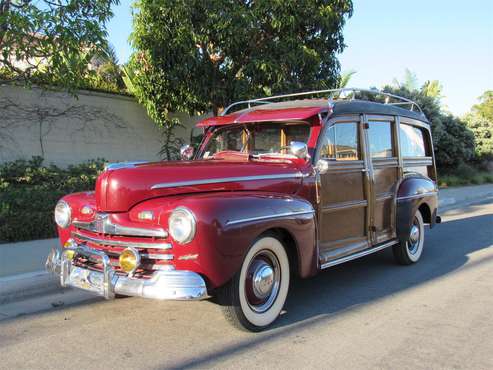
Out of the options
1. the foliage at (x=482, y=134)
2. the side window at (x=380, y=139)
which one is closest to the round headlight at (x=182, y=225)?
the side window at (x=380, y=139)

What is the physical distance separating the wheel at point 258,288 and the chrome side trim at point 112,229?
27.2 inches

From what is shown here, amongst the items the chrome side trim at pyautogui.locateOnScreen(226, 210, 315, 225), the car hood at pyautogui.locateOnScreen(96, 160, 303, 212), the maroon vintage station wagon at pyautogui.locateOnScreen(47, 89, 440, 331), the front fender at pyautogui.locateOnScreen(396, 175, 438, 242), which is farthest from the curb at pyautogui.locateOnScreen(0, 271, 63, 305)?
the front fender at pyautogui.locateOnScreen(396, 175, 438, 242)

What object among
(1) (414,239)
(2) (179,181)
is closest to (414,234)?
(1) (414,239)

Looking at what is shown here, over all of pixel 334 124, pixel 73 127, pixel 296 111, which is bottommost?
pixel 334 124

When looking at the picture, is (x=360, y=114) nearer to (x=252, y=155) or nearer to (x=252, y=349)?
(x=252, y=155)

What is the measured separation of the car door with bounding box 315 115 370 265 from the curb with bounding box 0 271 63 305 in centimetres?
309

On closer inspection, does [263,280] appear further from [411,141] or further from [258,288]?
[411,141]

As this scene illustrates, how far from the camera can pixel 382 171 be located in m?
6.23

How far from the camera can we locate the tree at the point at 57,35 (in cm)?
698

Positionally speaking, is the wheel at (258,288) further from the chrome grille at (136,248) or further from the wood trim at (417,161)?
the wood trim at (417,161)

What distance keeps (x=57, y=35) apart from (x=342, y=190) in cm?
504

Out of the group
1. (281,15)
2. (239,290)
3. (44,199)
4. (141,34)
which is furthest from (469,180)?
(239,290)

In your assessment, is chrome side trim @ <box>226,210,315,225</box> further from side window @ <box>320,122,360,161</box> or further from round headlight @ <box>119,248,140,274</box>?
side window @ <box>320,122,360,161</box>

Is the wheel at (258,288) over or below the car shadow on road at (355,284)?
A: over
